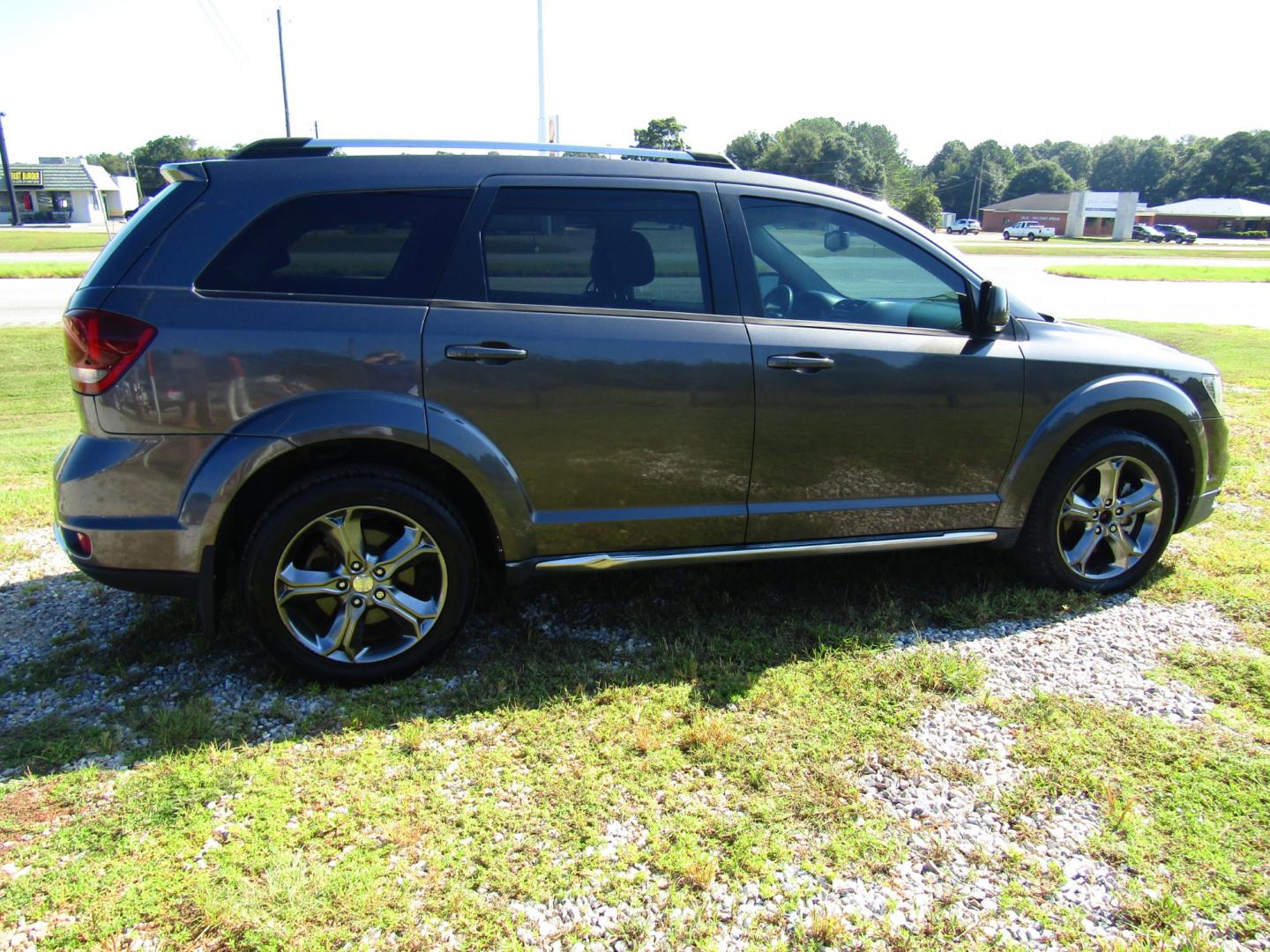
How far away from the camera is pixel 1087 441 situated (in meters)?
4.12

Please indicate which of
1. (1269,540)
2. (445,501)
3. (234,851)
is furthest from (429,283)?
(1269,540)

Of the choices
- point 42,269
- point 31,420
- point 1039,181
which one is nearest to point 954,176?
point 1039,181

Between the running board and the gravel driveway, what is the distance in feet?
1.33

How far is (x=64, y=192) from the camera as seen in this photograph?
81.8 meters

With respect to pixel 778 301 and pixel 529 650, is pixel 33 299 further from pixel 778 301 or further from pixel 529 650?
pixel 778 301

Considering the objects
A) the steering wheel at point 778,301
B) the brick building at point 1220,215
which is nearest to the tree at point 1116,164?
the brick building at point 1220,215

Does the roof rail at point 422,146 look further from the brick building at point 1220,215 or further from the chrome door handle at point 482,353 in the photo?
the brick building at point 1220,215

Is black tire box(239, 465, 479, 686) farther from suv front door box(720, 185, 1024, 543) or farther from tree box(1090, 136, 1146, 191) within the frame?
tree box(1090, 136, 1146, 191)

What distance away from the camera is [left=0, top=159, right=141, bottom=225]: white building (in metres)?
79.4

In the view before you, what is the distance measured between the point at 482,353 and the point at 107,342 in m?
1.28

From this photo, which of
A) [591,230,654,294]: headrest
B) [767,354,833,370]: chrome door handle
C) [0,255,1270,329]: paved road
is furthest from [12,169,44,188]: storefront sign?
[767,354,833,370]: chrome door handle

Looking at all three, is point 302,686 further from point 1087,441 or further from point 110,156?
point 110,156

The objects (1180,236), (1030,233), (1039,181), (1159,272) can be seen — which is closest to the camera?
(1159,272)

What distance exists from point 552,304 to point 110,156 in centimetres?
16658
